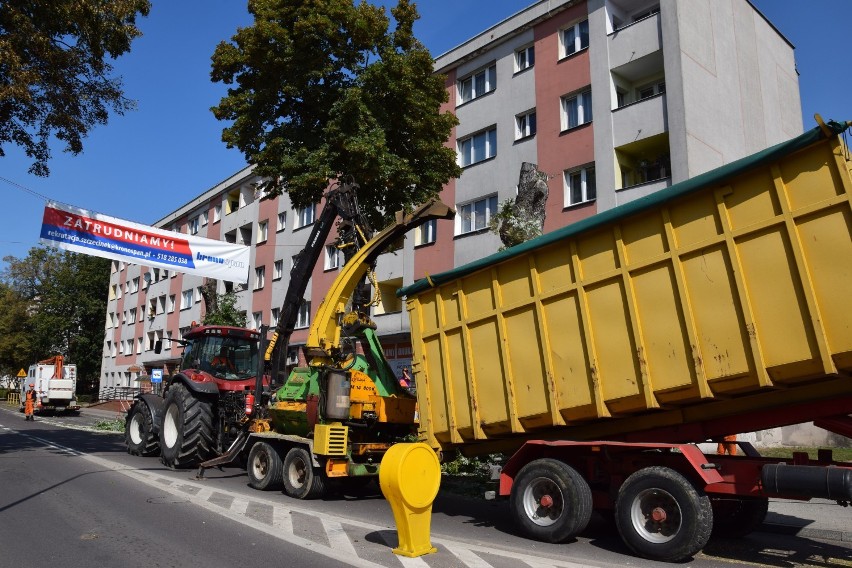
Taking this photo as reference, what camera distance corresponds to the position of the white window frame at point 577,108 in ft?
65.0

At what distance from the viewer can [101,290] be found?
197 feet

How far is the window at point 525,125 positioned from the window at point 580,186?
2434 mm

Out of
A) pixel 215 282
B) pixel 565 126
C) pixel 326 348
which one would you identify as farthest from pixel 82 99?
pixel 215 282

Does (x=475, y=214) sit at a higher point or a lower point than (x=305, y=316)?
higher

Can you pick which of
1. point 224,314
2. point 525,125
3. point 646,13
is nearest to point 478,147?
point 525,125

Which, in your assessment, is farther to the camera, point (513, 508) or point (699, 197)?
point (513, 508)

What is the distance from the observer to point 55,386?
33.2 metres

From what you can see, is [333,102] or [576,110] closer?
[333,102]

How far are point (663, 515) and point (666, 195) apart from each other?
9.79 feet

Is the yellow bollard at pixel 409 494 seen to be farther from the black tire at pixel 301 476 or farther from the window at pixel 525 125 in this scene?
the window at pixel 525 125

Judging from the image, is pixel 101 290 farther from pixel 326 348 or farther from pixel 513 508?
pixel 513 508

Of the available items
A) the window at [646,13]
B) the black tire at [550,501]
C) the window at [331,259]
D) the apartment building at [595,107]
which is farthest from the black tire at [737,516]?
the window at [331,259]

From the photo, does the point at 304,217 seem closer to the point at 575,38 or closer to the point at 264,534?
the point at 575,38

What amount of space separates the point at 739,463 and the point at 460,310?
137 inches
